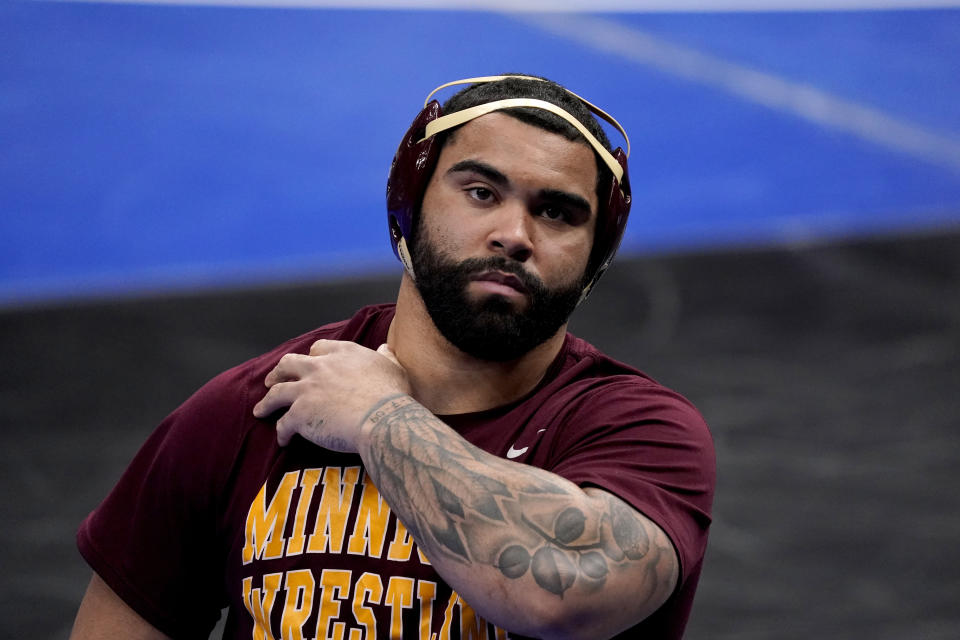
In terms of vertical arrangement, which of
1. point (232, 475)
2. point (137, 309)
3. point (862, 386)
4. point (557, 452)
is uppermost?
point (557, 452)

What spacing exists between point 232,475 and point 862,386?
4085 mm

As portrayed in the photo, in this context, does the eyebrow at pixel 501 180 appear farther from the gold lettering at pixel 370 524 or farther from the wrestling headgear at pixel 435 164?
the gold lettering at pixel 370 524

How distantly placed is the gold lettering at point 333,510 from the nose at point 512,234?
47cm

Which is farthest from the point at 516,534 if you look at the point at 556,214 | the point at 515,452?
the point at 556,214

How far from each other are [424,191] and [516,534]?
768 millimetres

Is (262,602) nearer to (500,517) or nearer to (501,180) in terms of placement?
(500,517)

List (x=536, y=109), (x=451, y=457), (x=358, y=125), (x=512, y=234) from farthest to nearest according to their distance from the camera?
(x=358, y=125) → (x=536, y=109) → (x=512, y=234) → (x=451, y=457)

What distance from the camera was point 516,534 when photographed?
1851mm

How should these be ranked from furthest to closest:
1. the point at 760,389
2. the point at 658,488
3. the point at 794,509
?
the point at 760,389
the point at 794,509
the point at 658,488

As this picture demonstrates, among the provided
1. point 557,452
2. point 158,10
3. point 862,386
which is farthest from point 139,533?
point 158,10

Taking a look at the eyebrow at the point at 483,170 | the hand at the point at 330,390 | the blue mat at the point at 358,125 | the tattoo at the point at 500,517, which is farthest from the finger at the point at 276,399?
the blue mat at the point at 358,125

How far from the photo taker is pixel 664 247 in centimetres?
667

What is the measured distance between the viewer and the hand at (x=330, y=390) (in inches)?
81.9

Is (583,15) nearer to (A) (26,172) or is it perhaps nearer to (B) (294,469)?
(A) (26,172)
